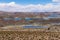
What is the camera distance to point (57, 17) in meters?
96.3

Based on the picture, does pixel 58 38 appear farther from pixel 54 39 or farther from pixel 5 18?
pixel 5 18

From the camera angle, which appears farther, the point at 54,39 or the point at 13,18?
the point at 13,18

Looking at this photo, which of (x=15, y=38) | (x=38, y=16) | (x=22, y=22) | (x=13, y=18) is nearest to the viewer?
(x=15, y=38)

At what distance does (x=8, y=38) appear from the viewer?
63.5ft

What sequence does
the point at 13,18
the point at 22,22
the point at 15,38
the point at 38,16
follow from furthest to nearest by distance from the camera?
the point at 38,16
the point at 13,18
the point at 22,22
the point at 15,38

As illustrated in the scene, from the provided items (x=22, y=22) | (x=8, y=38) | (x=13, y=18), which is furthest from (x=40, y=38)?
(x=13, y=18)

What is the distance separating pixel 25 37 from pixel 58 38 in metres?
2.85

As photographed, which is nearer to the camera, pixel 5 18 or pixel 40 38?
pixel 40 38

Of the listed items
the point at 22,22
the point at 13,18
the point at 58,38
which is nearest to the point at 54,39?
the point at 58,38

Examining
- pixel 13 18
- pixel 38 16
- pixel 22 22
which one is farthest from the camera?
pixel 38 16

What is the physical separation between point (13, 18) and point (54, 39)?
76.3m

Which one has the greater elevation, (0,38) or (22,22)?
(0,38)

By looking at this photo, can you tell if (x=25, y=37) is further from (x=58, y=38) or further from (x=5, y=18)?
(x=5, y=18)

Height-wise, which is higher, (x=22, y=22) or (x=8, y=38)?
(x=8, y=38)
